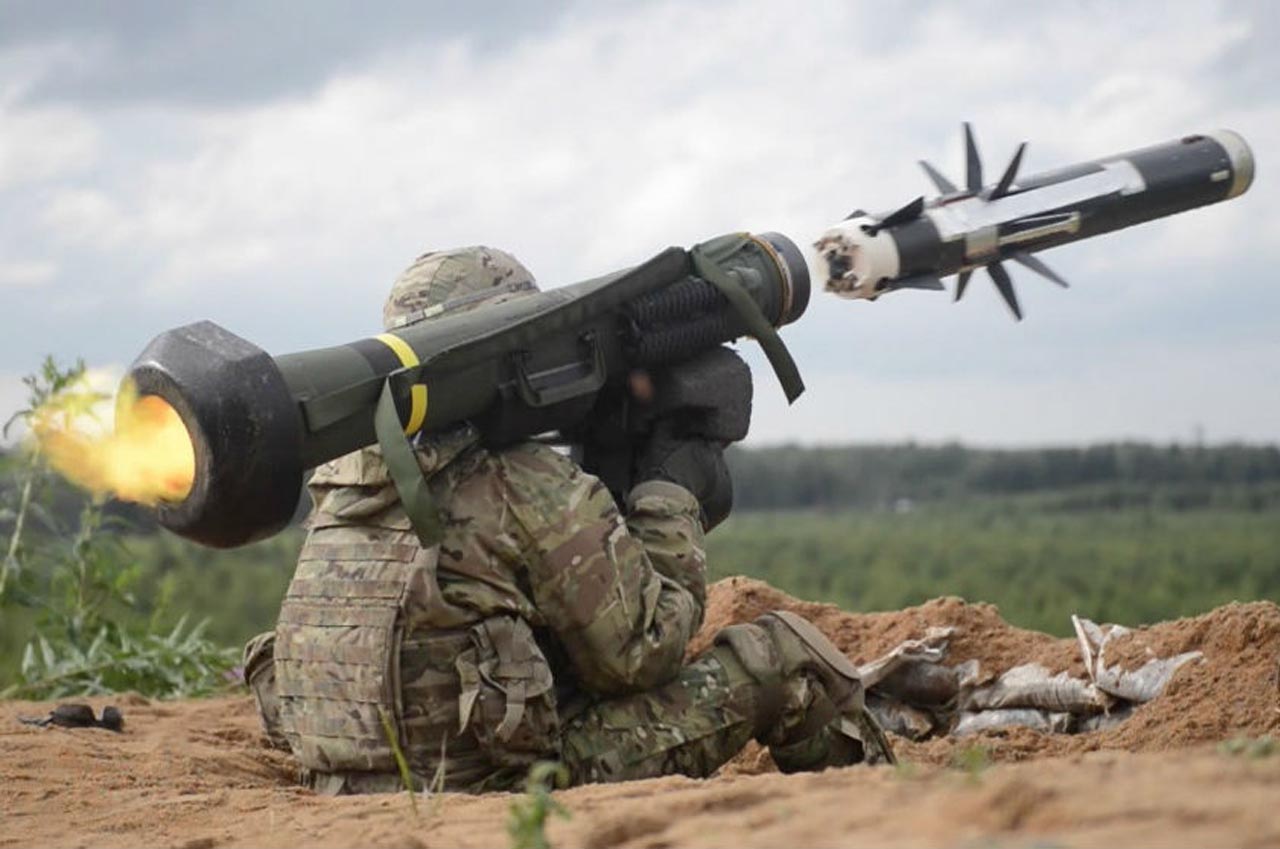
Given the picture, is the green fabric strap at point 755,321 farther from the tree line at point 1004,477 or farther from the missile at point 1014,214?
the tree line at point 1004,477

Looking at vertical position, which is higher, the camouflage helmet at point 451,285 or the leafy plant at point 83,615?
the camouflage helmet at point 451,285

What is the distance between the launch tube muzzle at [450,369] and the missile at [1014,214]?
508 millimetres

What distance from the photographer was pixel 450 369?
15.5 feet

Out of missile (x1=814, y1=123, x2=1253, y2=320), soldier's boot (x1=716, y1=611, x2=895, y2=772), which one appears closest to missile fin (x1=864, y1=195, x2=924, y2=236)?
missile (x1=814, y1=123, x2=1253, y2=320)

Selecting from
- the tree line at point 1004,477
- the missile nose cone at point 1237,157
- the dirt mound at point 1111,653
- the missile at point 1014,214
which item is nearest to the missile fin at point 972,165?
the missile at point 1014,214

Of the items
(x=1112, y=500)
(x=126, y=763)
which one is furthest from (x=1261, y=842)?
(x=1112, y=500)

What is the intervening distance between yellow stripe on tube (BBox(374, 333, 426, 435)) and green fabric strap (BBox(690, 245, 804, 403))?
1.04 metres

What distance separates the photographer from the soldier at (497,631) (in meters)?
4.70

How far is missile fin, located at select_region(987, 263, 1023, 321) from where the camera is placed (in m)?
6.61

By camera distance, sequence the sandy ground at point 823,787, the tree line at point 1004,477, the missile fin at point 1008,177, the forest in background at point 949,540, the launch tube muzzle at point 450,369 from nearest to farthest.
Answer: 1. the sandy ground at point 823,787
2. the launch tube muzzle at point 450,369
3. the missile fin at point 1008,177
4. the forest in background at point 949,540
5. the tree line at point 1004,477

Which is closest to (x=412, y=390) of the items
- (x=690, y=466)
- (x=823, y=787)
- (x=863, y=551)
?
(x=690, y=466)

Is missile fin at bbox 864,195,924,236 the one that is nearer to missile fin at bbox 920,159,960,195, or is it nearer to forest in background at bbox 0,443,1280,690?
missile fin at bbox 920,159,960,195

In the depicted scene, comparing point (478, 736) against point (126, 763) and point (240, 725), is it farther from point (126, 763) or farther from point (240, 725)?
point (240, 725)

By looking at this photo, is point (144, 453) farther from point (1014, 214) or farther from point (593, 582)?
point (1014, 214)
